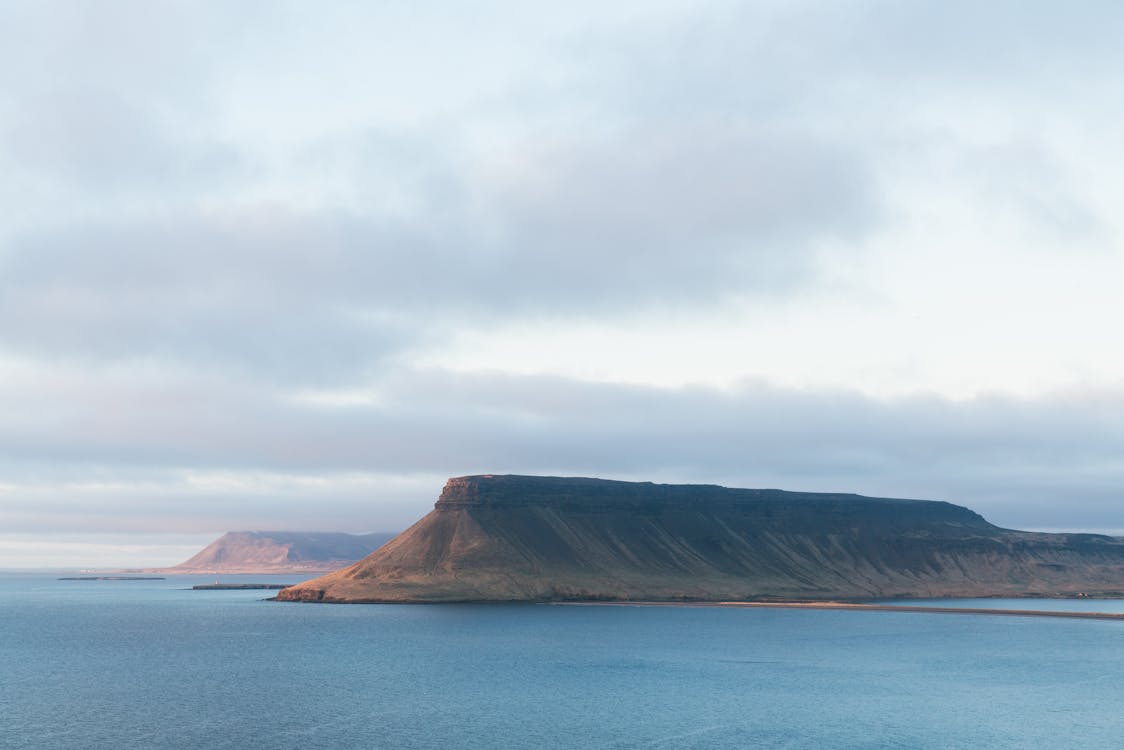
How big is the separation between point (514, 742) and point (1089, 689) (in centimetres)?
5915

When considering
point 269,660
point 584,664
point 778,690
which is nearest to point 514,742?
point 778,690

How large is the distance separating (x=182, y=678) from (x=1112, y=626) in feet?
492

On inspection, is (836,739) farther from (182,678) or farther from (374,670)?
(182,678)

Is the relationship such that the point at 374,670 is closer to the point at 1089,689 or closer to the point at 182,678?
the point at 182,678

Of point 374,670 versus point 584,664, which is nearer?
point 374,670

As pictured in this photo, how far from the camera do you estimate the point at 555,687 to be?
102688mm

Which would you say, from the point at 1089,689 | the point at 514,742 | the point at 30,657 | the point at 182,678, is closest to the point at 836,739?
the point at 514,742

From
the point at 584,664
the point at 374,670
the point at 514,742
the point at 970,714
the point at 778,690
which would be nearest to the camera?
the point at 514,742

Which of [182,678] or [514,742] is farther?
[182,678]

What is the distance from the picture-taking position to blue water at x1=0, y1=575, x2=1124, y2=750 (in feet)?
257

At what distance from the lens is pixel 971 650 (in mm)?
139625

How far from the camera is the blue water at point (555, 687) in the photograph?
78438mm

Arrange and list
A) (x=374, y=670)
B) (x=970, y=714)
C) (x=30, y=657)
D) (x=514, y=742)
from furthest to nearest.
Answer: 1. (x=30, y=657)
2. (x=374, y=670)
3. (x=970, y=714)
4. (x=514, y=742)

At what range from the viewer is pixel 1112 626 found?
7293 inches
